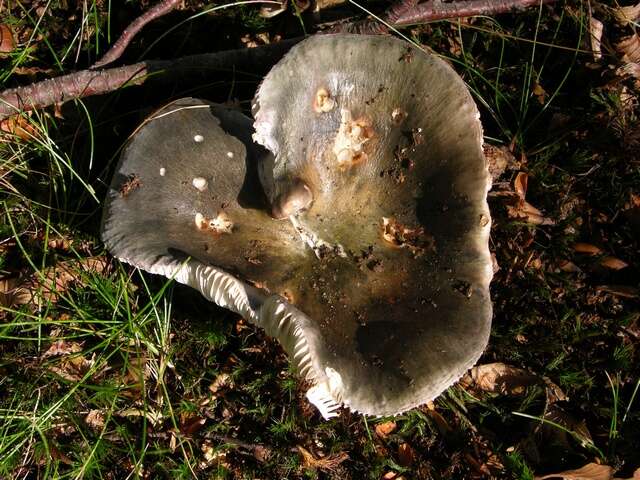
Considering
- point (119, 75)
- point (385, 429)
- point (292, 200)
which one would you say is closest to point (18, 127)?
point (119, 75)

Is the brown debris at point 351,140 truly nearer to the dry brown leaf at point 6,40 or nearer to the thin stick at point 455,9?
the thin stick at point 455,9

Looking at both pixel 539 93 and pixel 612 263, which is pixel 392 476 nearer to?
pixel 612 263

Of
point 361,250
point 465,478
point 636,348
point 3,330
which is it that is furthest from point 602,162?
point 3,330

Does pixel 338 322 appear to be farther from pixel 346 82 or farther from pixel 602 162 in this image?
pixel 602 162

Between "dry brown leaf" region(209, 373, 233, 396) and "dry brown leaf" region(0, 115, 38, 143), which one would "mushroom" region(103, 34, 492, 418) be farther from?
"dry brown leaf" region(0, 115, 38, 143)

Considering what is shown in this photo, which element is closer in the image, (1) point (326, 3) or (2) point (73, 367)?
(2) point (73, 367)
